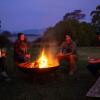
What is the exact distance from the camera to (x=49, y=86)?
6.90 m

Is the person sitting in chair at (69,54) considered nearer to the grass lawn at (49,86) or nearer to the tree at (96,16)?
the grass lawn at (49,86)

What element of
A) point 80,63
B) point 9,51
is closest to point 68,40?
point 80,63

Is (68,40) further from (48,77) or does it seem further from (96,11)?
(96,11)

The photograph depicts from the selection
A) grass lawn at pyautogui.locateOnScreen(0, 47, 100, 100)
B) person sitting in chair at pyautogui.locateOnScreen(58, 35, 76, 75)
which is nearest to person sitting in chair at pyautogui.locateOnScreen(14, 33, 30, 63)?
grass lawn at pyautogui.locateOnScreen(0, 47, 100, 100)

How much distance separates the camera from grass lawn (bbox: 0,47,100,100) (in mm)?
6090

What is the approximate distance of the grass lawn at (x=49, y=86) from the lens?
6.09 m

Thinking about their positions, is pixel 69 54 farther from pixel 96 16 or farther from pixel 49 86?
pixel 96 16

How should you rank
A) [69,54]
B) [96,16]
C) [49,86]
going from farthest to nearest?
1. [96,16]
2. [69,54]
3. [49,86]

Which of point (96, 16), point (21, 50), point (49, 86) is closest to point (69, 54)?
point (21, 50)

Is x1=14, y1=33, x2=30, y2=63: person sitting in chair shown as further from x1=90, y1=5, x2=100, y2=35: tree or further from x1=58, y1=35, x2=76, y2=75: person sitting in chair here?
x1=90, y1=5, x2=100, y2=35: tree

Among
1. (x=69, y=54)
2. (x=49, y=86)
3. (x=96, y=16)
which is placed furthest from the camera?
(x=96, y=16)

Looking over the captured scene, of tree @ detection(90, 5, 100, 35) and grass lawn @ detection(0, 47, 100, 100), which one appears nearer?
grass lawn @ detection(0, 47, 100, 100)

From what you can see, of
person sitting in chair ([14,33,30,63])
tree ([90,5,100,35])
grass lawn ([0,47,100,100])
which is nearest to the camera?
grass lawn ([0,47,100,100])

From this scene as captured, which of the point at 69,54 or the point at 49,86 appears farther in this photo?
the point at 69,54
